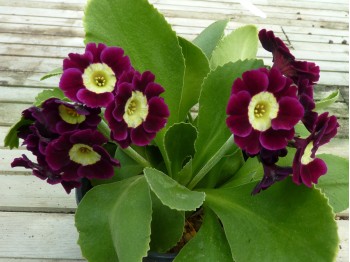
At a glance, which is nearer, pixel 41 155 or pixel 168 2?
pixel 41 155

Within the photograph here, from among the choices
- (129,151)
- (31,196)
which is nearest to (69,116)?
(129,151)

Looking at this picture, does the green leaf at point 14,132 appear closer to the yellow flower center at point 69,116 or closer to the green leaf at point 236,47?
the yellow flower center at point 69,116

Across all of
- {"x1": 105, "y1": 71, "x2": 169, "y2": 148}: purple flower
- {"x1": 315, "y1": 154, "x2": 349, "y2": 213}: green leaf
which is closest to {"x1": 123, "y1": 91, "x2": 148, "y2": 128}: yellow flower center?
{"x1": 105, "y1": 71, "x2": 169, "y2": 148}: purple flower

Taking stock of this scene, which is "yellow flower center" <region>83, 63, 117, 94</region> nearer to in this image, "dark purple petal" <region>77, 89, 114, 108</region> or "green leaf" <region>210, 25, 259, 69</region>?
"dark purple petal" <region>77, 89, 114, 108</region>

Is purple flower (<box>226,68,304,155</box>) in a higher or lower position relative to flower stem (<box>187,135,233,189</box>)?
higher

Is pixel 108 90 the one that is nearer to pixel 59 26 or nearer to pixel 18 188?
pixel 18 188

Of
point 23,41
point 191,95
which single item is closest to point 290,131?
point 191,95

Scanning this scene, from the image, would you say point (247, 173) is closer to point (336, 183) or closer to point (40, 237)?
point (336, 183)

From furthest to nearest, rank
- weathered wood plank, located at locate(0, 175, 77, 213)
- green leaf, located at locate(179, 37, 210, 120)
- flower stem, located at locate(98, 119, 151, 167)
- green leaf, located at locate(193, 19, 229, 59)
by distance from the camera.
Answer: weathered wood plank, located at locate(0, 175, 77, 213) → green leaf, located at locate(193, 19, 229, 59) → green leaf, located at locate(179, 37, 210, 120) → flower stem, located at locate(98, 119, 151, 167)
